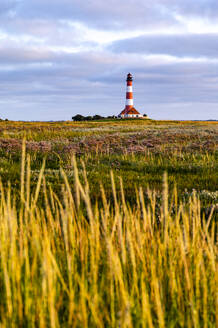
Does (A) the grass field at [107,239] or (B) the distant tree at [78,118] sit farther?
(B) the distant tree at [78,118]

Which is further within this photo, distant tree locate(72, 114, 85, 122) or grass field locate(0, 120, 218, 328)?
distant tree locate(72, 114, 85, 122)

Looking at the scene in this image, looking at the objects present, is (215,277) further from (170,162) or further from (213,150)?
(213,150)

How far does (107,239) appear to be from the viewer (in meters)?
2.06

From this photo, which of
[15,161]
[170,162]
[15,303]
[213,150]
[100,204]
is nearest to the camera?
[15,303]

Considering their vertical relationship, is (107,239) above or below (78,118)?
below

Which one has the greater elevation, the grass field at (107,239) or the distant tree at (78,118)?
the distant tree at (78,118)

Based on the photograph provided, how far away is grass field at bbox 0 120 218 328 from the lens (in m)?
2.10

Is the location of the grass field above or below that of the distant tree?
below

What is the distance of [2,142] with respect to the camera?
20.2 metres

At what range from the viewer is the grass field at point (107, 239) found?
2102mm

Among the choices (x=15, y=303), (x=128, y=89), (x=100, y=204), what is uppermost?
(x=128, y=89)

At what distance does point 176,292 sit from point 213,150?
15.8 meters

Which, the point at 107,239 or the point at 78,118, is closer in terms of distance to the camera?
the point at 107,239

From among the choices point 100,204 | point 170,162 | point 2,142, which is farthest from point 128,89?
point 100,204
